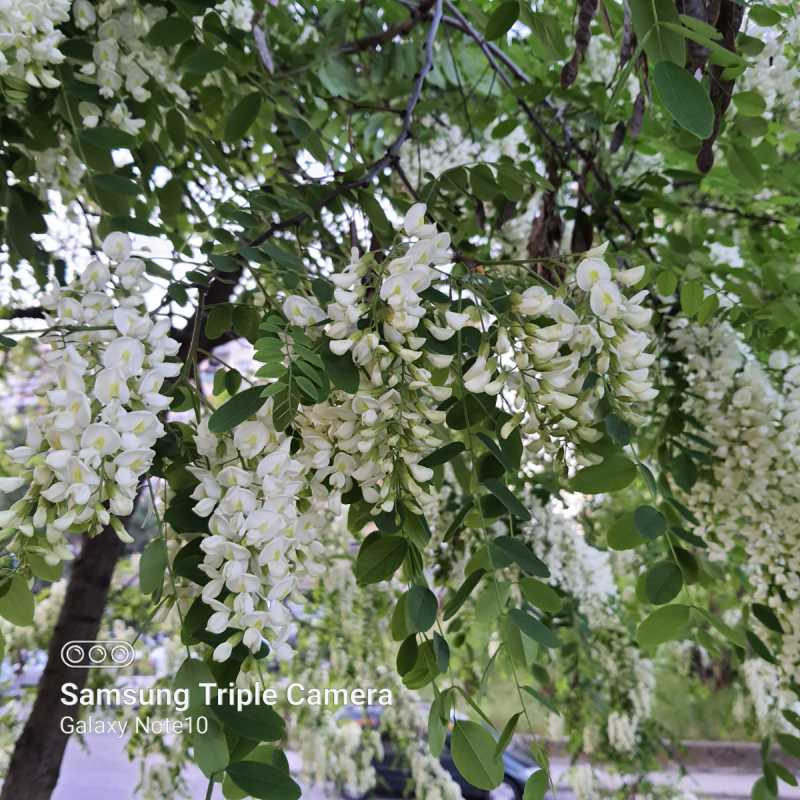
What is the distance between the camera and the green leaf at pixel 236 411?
0.43 metres

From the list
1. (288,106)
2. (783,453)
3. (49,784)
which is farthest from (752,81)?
(49,784)

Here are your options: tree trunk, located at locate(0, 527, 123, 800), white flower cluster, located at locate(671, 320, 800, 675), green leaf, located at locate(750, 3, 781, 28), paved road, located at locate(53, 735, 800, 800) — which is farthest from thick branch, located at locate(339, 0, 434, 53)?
paved road, located at locate(53, 735, 800, 800)

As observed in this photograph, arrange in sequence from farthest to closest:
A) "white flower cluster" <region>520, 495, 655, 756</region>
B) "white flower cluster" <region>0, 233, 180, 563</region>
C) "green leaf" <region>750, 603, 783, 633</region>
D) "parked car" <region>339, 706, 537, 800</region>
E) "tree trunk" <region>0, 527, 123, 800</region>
Answer: "parked car" <region>339, 706, 537, 800</region>, "white flower cluster" <region>520, 495, 655, 756</region>, "tree trunk" <region>0, 527, 123, 800</region>, "green leaf" <region>750, 603, 783, 633</region>, "white flower cluster" <region>0, 233, 180, 563</region>

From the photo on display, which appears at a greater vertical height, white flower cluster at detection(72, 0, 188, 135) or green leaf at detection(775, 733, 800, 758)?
white flower cluster at detection(72, 0, 188, 135)

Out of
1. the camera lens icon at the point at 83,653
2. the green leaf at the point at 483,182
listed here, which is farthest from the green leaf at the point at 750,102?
the camera lens icon at the point at 83,653

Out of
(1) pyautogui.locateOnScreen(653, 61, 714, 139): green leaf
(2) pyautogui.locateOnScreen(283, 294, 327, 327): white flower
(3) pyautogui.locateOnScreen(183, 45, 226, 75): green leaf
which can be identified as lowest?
(2) pyautogui.locateOnScreen(283, 294, 327, 327): white flower

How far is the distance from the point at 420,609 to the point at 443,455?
10 cm

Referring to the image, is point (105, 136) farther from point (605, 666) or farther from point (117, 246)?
point (605, 666)

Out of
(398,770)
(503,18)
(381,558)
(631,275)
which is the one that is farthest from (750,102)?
(398,770)

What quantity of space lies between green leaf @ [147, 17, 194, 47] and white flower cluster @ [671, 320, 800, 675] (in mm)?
645

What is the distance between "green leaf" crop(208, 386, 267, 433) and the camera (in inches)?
16.9

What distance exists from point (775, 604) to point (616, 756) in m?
1.32

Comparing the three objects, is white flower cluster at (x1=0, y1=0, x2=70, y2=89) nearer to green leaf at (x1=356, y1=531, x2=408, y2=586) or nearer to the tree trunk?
green leaf at (x1=356, y1=531, x2=408, y2=586)

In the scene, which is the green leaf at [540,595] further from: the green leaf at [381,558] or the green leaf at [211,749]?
the green leaf at [211,749]
